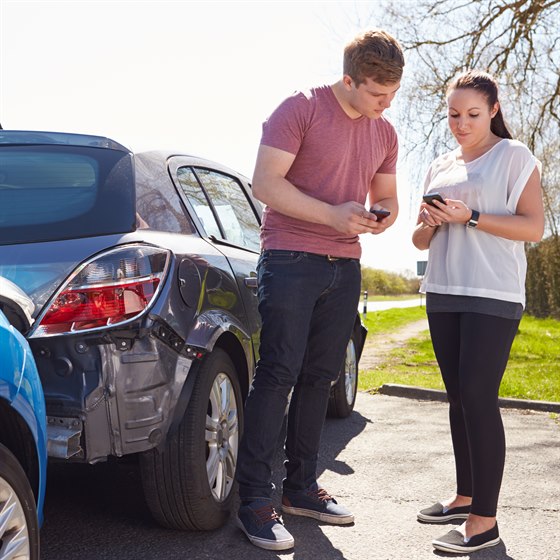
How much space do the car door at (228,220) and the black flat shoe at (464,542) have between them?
1.25 metres

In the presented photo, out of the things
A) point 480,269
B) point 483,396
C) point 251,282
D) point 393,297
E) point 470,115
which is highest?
point 470,115

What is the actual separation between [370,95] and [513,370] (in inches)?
344

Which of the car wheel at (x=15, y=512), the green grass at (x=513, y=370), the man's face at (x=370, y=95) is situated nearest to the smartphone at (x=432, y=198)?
the man's face at (x=370, y=95)

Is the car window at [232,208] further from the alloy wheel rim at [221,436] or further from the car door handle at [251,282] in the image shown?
the alloy wheel rim at [221,436]

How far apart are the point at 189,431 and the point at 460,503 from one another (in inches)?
55.1

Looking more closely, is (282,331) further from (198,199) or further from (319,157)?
(198,199)

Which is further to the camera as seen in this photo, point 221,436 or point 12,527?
point 221,436

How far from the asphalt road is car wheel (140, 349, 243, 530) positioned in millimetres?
124

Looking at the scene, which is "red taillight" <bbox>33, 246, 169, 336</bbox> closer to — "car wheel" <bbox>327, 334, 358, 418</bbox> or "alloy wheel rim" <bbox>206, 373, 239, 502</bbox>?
"alloy wheel rim" <bbox>206, 373, 239, 502</bbox>

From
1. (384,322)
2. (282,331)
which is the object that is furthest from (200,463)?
(384,322)

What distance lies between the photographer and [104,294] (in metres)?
3.14

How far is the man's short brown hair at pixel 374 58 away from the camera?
349cm

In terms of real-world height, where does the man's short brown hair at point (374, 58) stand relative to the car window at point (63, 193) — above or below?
above

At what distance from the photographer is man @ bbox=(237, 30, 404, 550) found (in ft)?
11.7
